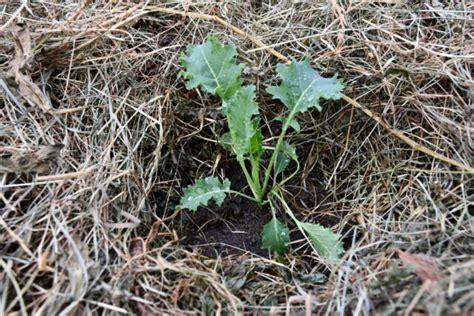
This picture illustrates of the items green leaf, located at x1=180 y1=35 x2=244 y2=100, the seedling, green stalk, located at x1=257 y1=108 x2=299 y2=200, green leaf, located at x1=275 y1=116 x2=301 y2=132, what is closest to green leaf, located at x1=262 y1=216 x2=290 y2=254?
the seedling

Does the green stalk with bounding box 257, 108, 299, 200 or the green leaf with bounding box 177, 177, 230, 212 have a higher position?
the green stalk with bounding box 257, 108, 299, 200

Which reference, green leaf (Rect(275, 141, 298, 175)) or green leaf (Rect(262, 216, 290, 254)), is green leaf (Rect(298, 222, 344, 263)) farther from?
green leaf (Rect(275, 141, 298, 175))


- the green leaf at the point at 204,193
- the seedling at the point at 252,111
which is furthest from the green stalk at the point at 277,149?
the green leaf at the point at 204,193

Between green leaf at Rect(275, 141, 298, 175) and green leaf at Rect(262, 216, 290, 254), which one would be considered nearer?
green leaf at Rect(262, 216, 290, 254)

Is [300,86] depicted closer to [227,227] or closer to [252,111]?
[252,111]

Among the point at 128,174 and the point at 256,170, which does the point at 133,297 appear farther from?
the point at 256,170

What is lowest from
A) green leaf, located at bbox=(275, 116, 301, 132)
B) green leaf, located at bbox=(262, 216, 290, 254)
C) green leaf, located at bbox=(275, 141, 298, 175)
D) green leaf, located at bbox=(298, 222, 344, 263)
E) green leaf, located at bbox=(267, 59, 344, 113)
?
green leaf, located at bbox=(262, 216, 290, 254)

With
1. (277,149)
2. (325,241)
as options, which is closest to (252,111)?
(277,149)
